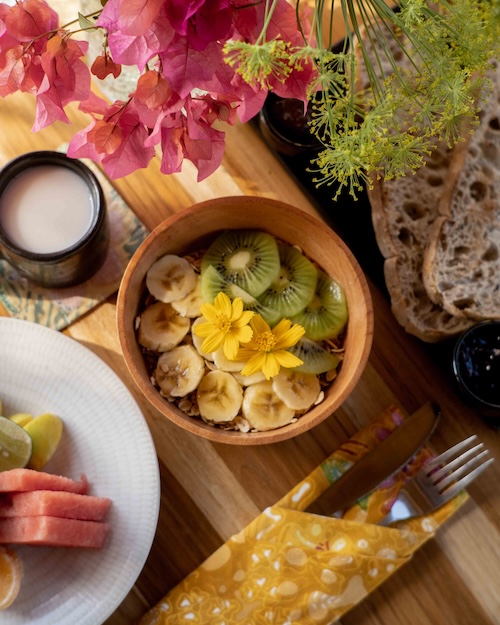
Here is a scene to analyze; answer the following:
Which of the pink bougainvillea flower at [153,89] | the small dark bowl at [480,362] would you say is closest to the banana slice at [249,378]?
the small dark bowl at [480,362]

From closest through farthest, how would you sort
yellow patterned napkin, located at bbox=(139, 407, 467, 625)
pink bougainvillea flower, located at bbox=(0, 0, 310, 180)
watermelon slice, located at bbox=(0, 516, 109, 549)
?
pink bougainvillea flower, located at bbox=(0, 0, 310, 180) < watermelon slice, located at bbox=(0, 516, 109, 549) < yellow patterned napkin, located at bbox=(139, 407, 467, 625)

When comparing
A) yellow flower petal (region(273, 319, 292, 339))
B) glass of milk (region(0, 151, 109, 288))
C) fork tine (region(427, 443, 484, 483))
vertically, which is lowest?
fork tine (region(427, 443, 484, 483))

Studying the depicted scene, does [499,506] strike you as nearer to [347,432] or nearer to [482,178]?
[347,432]

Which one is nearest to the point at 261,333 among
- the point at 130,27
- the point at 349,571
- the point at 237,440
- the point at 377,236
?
the point at 237,440

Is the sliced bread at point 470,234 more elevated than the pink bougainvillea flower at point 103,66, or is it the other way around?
the pink bougainvillea flower at point 103,66

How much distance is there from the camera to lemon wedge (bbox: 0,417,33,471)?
0.93 meters

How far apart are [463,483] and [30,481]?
0.67 meters

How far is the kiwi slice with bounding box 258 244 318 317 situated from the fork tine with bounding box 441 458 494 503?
39cm

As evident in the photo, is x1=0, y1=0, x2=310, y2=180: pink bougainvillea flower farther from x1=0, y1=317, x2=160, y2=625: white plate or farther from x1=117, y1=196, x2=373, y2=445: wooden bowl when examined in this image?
x1=0, y1=317, x2=160, y2=625: white plate

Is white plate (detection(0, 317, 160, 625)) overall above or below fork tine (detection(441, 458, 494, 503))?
above

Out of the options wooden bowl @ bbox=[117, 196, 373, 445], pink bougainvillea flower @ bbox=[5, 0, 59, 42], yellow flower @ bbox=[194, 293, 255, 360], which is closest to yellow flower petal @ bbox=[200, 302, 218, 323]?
yellow flower @ bbox=[194, 293, 255, 360]

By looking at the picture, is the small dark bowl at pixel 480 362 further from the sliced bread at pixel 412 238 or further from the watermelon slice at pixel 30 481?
the watermelon slice at pixel 30 481

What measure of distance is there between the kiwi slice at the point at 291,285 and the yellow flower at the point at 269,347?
37 millimetres

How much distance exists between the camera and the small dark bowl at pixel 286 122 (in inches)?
43.6
